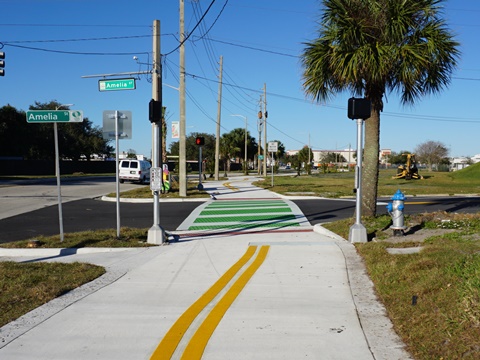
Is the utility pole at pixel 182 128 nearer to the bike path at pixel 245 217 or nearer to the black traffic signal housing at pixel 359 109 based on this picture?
the bike path at pixel 245 217

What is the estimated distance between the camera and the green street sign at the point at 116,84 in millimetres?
12391

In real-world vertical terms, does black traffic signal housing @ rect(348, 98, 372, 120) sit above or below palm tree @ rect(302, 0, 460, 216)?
below

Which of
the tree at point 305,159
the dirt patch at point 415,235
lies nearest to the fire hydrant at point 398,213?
the dirt patch at point 415,235

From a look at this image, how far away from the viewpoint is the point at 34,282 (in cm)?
718

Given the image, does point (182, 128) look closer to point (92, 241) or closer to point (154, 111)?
point (154, 111)

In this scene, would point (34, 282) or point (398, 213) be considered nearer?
point (34, 282)

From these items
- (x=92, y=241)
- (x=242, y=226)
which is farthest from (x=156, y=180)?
(x=242, y=226)

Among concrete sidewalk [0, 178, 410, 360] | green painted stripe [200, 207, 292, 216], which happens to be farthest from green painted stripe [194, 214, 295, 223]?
concrete sidewalk [0, 178, 410, 360]

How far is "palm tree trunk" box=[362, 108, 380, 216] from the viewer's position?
39.8 ft

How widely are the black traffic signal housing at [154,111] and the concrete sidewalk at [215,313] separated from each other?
9.80 feet

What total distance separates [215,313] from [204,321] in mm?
302

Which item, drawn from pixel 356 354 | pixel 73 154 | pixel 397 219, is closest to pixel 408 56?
pixel 397 219

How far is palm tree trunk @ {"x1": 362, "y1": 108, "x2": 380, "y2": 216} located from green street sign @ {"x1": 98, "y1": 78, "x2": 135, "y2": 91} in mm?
5920

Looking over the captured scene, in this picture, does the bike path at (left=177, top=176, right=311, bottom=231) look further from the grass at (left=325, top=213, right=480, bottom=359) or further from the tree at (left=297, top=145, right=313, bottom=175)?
the tree at (left=297, top=145, right=313, bottom=175)
